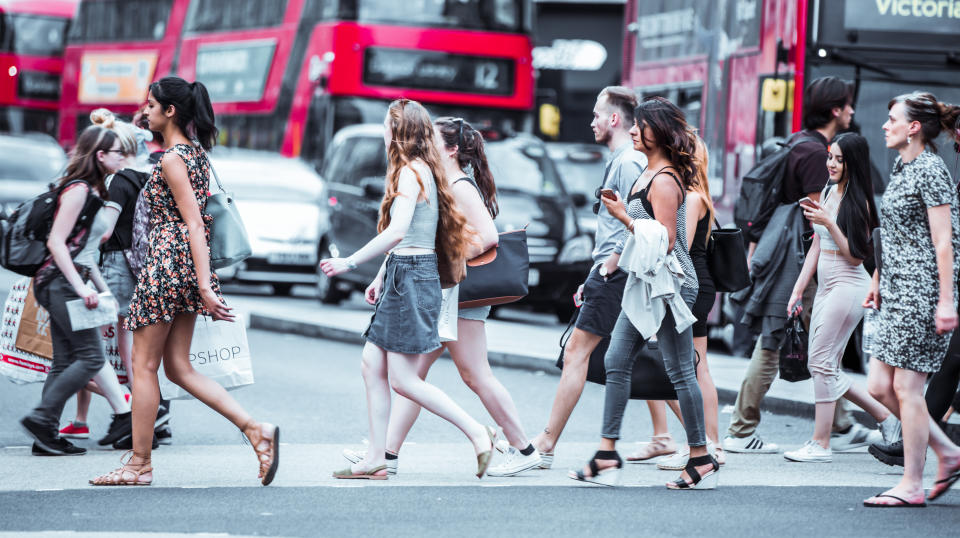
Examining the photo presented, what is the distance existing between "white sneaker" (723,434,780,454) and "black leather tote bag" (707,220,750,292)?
120 cm

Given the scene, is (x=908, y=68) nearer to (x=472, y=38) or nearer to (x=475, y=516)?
(x=475, y=516)

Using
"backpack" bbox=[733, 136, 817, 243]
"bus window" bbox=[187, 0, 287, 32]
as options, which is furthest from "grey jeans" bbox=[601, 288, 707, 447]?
"bus window" bbox=[187, 0, 287, 32]

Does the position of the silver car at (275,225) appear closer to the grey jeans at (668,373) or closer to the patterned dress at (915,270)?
the grey jeans at (668,373)

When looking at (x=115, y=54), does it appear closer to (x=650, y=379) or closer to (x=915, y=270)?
(x=650, y=379)

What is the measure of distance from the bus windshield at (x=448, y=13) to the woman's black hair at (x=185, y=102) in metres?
12.8

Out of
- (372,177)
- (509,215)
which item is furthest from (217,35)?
(509,215)

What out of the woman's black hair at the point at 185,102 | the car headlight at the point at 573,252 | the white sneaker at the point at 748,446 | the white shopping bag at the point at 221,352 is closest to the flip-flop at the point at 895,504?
the white sneaker at the point at 748,446

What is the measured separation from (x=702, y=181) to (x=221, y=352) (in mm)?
2211

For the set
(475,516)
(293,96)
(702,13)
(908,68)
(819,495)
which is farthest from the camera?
(293,96)

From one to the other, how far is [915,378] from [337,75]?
1339cm

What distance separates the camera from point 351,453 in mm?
7070

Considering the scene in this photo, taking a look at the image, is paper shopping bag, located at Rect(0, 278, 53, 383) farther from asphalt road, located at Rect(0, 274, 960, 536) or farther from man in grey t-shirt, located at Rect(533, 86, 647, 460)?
man in grey t-shirt, located at Rect(533, 86, 647, 460)

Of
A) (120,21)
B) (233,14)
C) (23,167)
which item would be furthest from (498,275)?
(23,167)

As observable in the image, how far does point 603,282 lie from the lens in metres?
7.07
